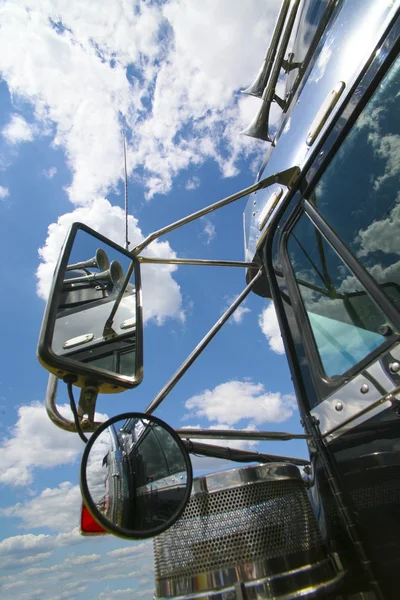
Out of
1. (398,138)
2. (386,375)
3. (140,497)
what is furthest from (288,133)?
(140,497)

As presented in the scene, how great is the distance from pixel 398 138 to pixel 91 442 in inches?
67.7

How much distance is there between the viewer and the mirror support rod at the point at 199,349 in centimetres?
247

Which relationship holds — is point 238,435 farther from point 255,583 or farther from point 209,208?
point 209,208

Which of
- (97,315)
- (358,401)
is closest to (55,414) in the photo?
(97,315)

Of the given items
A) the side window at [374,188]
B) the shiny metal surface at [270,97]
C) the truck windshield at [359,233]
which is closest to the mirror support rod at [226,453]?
the truck windshield at [359,233]

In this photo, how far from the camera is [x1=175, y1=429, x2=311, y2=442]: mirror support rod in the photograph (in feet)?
6.74

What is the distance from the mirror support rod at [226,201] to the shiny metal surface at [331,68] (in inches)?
3.2

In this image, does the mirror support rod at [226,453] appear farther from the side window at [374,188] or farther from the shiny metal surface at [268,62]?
the shiny metal surface at [268,62]

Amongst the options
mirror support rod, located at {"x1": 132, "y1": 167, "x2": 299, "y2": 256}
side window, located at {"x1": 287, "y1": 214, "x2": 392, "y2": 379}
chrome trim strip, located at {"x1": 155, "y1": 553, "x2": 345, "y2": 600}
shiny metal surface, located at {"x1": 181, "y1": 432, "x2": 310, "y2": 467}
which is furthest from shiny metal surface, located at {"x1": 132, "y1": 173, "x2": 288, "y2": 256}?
chrome trim strip, located at {"x1": 155, "y1": 553, "x2": 345, "y2": 600}

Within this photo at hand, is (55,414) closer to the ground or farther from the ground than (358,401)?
farther from the ground

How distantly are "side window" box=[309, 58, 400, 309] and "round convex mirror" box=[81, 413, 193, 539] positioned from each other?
3.56 feet

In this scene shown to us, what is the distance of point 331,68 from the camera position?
6.61 ft

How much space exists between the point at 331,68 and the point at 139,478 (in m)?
2.07

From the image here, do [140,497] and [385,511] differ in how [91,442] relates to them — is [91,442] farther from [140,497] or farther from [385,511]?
[385,511]
